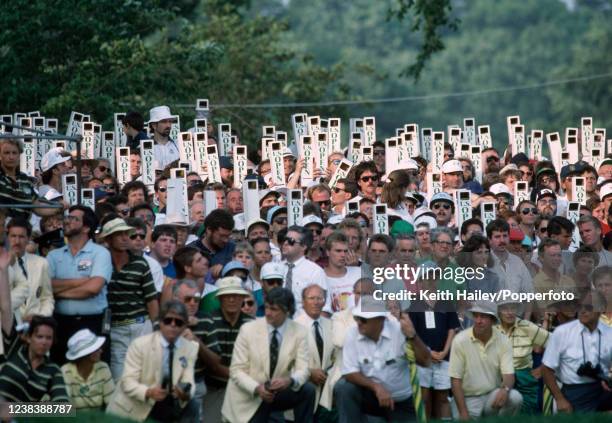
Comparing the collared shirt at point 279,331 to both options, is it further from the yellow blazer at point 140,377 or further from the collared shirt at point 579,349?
the collared shirt at point 579,349

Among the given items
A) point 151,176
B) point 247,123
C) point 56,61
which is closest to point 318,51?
point 247,123

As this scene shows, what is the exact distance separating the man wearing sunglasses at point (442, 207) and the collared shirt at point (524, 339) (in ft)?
10.6

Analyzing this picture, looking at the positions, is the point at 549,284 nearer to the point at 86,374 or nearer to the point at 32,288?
the point at 86,374

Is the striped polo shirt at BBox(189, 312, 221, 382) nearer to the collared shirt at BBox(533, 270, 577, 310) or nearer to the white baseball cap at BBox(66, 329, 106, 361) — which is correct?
the white baseball cap at BBox(66, 329, 106, 361)

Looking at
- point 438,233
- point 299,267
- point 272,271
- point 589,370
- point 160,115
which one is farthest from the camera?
point 160,115

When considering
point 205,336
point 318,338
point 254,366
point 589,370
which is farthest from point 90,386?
point 589,370

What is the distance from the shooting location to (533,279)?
69.3 ft

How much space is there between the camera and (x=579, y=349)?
63.0ft

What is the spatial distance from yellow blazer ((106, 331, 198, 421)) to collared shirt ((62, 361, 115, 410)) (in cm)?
12

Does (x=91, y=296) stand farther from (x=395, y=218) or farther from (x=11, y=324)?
(x=395, y=218)

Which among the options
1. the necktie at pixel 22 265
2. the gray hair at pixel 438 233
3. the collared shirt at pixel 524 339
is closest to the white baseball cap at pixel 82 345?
the necktie at pixel 22 265

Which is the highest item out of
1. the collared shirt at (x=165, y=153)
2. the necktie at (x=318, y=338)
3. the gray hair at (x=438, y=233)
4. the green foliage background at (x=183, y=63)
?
the green foliage background at (x=183, y=63)

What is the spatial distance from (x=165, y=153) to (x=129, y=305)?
704 cm

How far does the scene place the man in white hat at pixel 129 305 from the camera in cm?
1842
